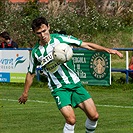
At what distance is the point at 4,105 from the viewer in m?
16.8

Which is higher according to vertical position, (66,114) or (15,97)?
(66,114)

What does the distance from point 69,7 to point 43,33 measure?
92.8 feet

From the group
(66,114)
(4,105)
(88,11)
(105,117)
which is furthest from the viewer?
(88,11)

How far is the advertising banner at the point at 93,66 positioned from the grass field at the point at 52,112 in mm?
254

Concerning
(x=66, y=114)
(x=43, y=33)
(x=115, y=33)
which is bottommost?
(x=115, y=33)

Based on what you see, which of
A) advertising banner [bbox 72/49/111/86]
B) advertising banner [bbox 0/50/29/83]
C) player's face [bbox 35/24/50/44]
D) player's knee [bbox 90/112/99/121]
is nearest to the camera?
player's face [bbox 35/24/50/44]

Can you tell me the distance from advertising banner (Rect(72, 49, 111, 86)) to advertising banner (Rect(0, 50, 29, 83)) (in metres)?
2.10

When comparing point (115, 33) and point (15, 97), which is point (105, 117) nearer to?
point (15, 97)

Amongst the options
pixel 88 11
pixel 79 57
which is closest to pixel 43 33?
pixel 79 57

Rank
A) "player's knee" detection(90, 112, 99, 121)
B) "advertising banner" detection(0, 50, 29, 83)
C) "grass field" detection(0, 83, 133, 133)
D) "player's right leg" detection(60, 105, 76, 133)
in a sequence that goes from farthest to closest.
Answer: "advertising banner" detection(0, 50, 29, 83) → "grass field" detection(0, 83, 133, 133) → "player's knee" detection(90, 112, 99, 121) → "player's right leg" detection(60, 105, 76, 133)

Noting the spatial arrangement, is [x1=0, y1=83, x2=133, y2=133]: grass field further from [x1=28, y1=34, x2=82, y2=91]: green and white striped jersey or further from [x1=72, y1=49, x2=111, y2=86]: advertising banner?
[x1=28, y1=34, x2=82, y2=91]: green and white striped jersey

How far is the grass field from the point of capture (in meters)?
12.7

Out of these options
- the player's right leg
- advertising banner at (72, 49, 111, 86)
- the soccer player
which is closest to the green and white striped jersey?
the soccer player

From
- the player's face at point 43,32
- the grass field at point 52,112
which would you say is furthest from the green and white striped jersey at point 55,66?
the grass field at point 52,112
